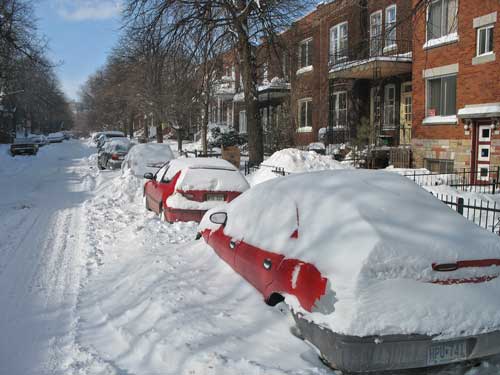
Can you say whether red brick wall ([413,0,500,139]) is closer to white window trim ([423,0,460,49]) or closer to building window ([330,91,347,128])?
white window trim ([423,0,460,49])

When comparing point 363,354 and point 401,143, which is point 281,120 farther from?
point 363,354

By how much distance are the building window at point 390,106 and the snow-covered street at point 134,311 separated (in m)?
16.9

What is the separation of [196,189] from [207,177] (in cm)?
35

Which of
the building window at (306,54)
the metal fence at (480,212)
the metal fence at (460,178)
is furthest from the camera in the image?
the building window at (306,54)

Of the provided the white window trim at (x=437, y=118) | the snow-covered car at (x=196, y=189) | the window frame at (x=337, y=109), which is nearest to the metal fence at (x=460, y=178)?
the white window trim at (x=437, y=118)

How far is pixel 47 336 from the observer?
4867 millimetres

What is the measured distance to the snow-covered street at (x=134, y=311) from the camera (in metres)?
4.10

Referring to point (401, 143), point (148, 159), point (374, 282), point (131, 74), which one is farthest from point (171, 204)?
point (131, 74)

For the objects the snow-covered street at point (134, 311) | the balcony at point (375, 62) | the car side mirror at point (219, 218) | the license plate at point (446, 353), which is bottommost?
the snow-covered street at point (134, 311)

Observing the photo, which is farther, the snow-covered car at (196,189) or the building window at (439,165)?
the building window at (439,165)

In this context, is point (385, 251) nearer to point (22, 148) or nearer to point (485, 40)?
point (485, 40)

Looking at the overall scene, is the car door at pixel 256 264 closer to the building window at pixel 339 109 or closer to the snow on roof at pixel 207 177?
the snow on roof at pixel 207 177

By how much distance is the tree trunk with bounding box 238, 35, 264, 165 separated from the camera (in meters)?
19.1

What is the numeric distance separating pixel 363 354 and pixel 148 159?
1465 centimetres
